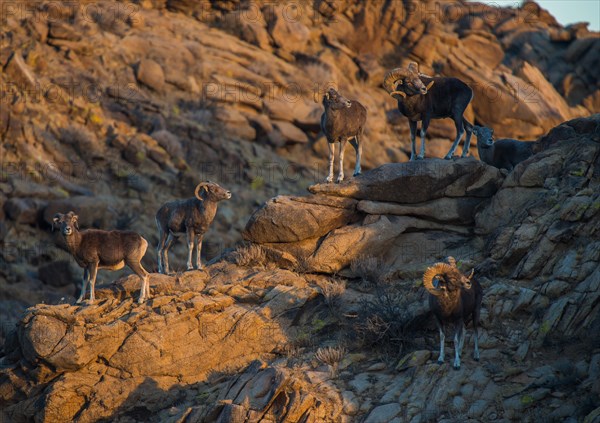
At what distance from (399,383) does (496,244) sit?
4.56 m

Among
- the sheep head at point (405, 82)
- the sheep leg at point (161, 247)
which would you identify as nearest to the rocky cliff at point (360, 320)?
the sheep leg at point (161, 247)

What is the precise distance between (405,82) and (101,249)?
8288 millimetres

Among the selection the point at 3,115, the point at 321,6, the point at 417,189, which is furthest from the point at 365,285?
the point at 321,6

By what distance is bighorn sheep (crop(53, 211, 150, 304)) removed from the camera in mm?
17578

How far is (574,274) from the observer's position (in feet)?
54.1

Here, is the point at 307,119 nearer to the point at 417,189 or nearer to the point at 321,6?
the point at 321,6

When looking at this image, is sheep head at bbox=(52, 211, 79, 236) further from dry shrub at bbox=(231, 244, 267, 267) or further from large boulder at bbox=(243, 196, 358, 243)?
large boulder at bbox=(243, 196, 358, 243)

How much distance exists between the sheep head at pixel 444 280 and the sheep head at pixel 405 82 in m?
6.39

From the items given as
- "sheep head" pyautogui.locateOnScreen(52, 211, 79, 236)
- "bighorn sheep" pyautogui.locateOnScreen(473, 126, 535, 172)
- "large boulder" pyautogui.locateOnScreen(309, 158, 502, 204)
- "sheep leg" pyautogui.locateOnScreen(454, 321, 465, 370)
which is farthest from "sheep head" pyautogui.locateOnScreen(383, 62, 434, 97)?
"sheep head" pyautogui.locateOnScreen(52, 211, 79, 236)

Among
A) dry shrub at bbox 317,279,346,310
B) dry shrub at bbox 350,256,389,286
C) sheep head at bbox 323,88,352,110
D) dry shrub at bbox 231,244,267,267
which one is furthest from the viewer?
sheep head at bbox 323,88,352,110

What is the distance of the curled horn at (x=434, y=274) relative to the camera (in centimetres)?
1491

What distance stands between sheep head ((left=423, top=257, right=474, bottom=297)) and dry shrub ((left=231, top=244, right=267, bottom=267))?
548 centimetres

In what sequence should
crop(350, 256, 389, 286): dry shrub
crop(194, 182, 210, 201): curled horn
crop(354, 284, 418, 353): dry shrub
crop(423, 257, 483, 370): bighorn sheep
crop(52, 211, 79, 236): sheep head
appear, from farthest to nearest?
crop(194, 182, 210, 201): curled horn
crop(350, 256, 389, 286): dry shrub
crop(52, 211, 79, 236): sheep head
crop(354, 284, 418, 353): dry shrub
crop(423, 257, 483, 370): bighorn sheep

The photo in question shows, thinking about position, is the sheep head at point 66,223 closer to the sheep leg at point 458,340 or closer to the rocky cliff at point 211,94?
the rocky cliff at point 211,94
